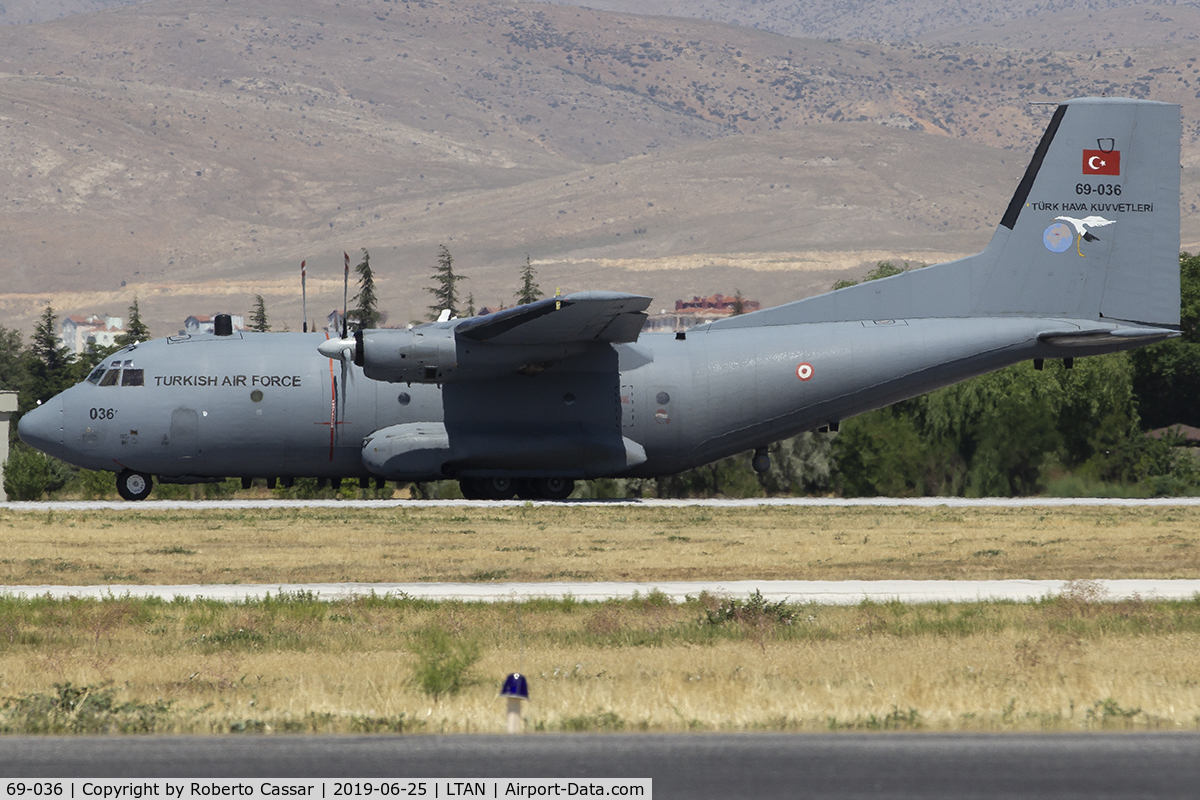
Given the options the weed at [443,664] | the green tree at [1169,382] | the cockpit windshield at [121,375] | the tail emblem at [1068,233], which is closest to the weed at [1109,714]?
the weed at [443,664]

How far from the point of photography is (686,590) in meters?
20.5

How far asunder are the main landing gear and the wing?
4.14 m

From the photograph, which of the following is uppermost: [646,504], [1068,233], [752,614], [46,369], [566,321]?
[46,369]

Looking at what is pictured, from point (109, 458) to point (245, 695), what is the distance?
21.7m

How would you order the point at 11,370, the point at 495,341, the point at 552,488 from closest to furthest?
the point at 495,341, the point at 552,488, the point at 11,370

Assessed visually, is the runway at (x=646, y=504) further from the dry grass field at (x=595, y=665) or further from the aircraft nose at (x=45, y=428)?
the dry grass field at (x=595, y=665)

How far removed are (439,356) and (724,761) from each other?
23267mm

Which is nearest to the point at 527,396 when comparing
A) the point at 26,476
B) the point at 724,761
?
the point at 26,476

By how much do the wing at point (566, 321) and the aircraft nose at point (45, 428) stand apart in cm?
981

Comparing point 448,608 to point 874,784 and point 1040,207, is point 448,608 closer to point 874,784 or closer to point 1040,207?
point 874,784

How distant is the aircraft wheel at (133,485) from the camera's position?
35.3 m

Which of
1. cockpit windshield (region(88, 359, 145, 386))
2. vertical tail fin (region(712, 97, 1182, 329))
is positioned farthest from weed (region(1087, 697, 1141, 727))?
cockpit windshield (region(88, 359, 145, 386))

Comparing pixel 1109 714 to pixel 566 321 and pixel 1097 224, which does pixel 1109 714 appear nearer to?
pixel 566 321
